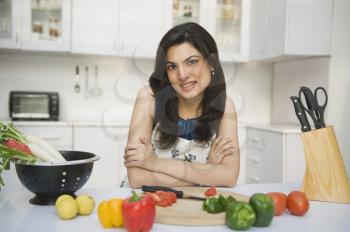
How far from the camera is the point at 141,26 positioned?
3.15 meters

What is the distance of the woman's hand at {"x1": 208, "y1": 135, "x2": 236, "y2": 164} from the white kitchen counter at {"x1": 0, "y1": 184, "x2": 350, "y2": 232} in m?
0.41

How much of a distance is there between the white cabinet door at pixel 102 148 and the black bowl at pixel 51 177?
1.89 m

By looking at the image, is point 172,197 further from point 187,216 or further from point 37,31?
point 37,31

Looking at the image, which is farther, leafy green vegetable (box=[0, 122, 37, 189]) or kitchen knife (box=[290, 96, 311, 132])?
kitchen knife (box=[290, 96, 311, 132])

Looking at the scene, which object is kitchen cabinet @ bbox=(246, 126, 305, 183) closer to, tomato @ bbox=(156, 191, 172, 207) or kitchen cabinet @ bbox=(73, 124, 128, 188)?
kitchen cabinet @ bbox=(73, 124, 128, 188)

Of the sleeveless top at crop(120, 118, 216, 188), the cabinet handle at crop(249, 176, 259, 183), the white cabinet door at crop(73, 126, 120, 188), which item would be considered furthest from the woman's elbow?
the cabinet handle at crop(249, 176, 259, 183)

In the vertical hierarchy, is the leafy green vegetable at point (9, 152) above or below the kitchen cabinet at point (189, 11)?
below

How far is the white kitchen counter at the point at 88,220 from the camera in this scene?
0.91 metres

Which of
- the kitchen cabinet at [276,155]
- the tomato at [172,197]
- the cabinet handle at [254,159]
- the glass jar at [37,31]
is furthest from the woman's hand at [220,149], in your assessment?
the glass jar at [37,31]

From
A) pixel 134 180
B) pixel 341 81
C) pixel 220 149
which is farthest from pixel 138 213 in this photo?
pixel 341 81

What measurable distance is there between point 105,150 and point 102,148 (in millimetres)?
27

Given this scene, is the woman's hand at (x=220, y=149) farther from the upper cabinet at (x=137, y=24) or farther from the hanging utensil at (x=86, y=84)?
the hanging utensil at (x=86, y=84)

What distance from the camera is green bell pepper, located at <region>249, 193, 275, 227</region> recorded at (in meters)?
0.91

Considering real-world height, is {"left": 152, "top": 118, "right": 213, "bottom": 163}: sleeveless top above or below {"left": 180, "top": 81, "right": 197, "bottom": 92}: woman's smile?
below
